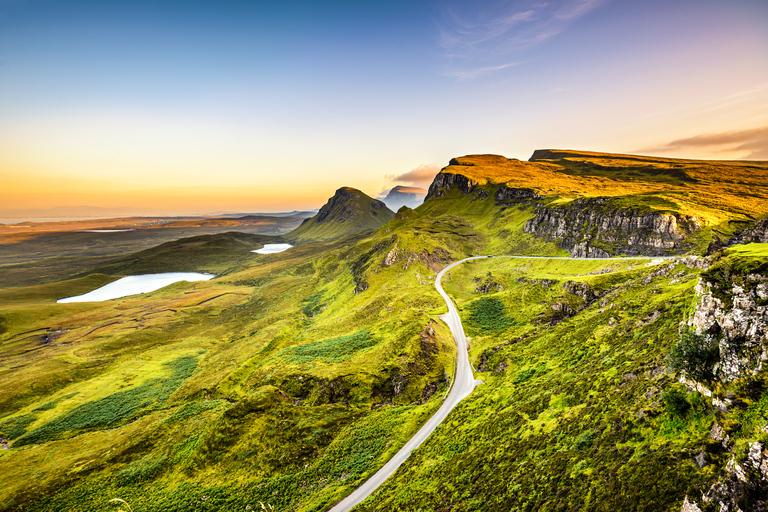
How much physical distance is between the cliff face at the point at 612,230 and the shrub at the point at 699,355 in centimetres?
10810

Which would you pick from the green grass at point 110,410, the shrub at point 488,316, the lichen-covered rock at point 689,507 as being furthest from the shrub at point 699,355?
the green grass at point 110,410

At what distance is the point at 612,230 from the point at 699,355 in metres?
124

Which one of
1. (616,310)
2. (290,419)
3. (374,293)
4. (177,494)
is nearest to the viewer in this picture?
(177,494)

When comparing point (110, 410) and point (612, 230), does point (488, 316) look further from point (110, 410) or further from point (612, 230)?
point (110, 410)

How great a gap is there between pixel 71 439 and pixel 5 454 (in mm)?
11578

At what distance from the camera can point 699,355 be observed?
73.4 feet

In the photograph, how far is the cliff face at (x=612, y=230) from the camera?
4121 inches

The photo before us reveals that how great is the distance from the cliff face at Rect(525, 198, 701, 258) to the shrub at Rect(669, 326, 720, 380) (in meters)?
108

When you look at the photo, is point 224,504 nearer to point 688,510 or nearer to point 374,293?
point 688,510

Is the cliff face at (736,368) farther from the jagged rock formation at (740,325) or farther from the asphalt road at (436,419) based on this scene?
the asphalt road at (436,419)

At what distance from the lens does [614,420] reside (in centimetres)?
2577

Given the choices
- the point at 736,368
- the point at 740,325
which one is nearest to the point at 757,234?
the point at 740,325

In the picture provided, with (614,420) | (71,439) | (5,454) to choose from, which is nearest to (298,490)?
(614,420)

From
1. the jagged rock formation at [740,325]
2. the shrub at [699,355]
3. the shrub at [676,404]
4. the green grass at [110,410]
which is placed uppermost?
the jagged rock formation at [740,325]
